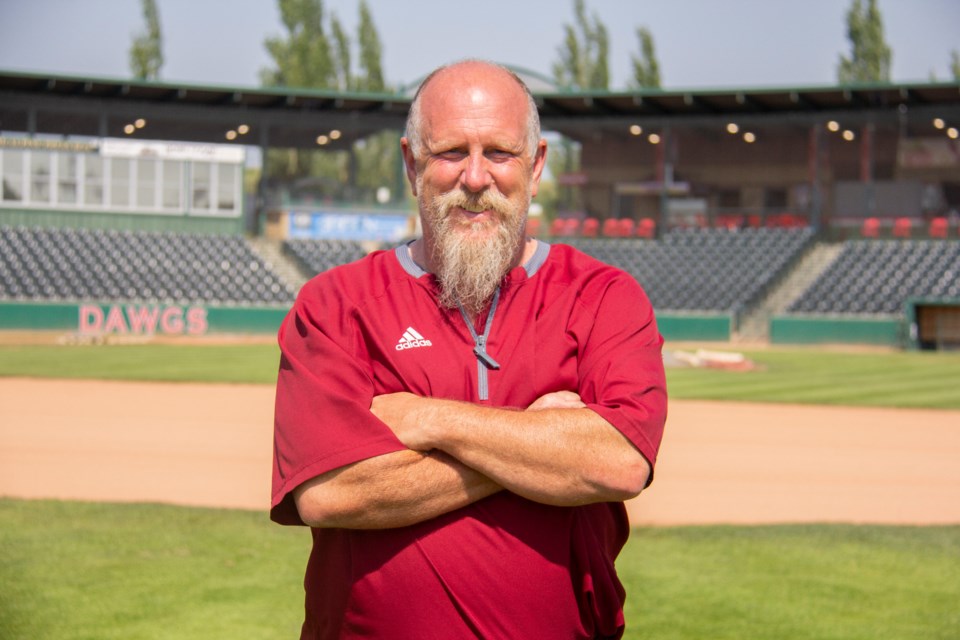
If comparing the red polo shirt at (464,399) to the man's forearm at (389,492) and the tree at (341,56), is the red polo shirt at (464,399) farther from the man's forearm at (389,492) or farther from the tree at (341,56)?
the tree at (341,56)

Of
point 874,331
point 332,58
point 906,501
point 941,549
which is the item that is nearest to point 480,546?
point 941,549

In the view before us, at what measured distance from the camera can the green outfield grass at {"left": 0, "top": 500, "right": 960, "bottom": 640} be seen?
571 cm

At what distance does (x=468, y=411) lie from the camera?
2.51 meters

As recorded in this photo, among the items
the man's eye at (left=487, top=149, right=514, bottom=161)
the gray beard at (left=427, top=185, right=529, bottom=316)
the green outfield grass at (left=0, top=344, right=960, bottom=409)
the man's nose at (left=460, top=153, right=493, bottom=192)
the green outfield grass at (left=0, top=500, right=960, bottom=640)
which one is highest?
the man's eye at (left=487, top=149, right=514, bottom=161)

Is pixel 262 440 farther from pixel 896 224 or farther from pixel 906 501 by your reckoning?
pixel 896 224

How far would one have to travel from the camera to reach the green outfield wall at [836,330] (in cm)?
3297

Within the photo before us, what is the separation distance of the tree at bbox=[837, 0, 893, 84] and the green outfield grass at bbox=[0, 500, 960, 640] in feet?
188

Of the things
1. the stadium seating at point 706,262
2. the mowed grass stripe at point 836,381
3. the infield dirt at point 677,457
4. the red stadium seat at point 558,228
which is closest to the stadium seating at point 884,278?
the stadium seating at point 706,262

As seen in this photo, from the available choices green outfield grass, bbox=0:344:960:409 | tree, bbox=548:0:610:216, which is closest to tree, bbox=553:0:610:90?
tree, bbox=548:0:610:216

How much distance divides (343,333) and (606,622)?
985 mm

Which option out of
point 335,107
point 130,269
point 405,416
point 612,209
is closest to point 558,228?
point 612,209

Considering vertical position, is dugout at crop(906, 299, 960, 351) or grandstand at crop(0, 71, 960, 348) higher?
grandstand at crop(0, 71, 960, 348)

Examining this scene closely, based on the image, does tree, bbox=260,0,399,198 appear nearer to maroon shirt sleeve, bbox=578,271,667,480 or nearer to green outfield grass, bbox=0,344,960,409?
green outfield grass, bbox=0,344,960,409

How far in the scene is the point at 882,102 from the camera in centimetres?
4175
